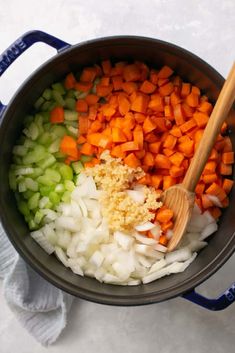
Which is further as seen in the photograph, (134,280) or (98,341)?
(98,341)

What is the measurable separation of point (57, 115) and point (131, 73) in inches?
9.4

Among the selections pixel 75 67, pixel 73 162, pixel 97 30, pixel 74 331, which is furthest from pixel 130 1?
pixel 74 331

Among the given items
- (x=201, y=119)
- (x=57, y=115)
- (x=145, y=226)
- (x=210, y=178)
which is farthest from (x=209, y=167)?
(x=57, y=115)

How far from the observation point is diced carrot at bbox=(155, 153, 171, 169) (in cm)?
147

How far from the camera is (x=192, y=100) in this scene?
Answer: 148 cm

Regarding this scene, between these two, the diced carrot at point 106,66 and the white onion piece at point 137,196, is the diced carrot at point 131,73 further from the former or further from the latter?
the white onion piece at point 137,196

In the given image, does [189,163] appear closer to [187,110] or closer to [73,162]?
[187,110]

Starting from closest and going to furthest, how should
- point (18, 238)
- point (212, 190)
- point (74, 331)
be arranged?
point (18, 238)
point (212, 190)
point (74, 331)

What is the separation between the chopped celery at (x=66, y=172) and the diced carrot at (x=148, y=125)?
239mm

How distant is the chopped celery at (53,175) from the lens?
4.85ft

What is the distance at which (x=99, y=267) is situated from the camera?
147 cm

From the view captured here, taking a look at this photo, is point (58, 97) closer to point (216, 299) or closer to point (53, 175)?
point (53, 175)

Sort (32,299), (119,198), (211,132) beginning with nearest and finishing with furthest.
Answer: (211,132) < (119,198) < (32,299)

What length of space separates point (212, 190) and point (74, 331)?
592 mm
